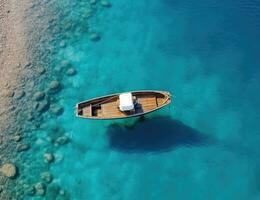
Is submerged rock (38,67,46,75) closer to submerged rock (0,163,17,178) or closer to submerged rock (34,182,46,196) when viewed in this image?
submerged rock (0,163,17,178)

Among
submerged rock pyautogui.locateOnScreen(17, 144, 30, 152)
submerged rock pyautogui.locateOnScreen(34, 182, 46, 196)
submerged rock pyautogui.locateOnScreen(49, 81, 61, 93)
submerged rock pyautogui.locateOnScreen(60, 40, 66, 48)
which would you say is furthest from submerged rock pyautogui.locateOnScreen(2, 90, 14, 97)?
submerged rock pyautogui.locateOnScreen(34, 182, 46, 196)

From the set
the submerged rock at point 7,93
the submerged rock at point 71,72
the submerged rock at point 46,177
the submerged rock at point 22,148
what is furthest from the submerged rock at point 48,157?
the submerged rock at point 71,72

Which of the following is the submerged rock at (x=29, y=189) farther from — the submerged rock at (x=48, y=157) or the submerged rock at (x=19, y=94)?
the submerged rock at (x=19, y=94)

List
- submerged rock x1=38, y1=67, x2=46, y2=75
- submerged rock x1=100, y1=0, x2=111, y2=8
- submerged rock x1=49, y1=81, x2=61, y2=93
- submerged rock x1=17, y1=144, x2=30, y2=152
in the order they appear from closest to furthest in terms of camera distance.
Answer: submerged rock x1=17, y1=144, x2=30, y2=152 → submerged rock x1=49, y1=81, x2=61, y2=93 → submerged rock x1=38, y1=67, x2=46, y2=75 → submerged rock x1=100, y1=0, x2=111, y2=8

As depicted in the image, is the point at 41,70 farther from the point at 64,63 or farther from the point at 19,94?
the point at 19,94

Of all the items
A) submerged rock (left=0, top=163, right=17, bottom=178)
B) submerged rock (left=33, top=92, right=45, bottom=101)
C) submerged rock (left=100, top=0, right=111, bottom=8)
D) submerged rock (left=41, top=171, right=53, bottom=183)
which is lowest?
submerged rock (left=41, top=171, right=53, bottom=183)

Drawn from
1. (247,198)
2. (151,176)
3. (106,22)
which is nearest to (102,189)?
(151,176)

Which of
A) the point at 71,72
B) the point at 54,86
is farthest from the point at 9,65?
the point at 71,72
